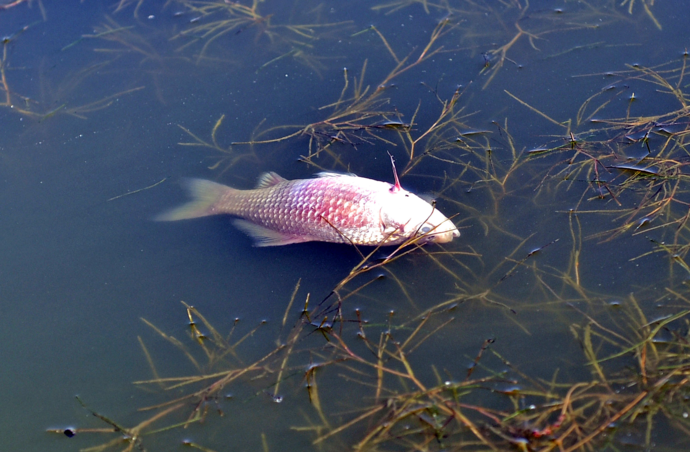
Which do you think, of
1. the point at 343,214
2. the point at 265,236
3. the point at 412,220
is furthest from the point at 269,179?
the point at 412,220

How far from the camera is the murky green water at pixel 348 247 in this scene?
2.79 metres

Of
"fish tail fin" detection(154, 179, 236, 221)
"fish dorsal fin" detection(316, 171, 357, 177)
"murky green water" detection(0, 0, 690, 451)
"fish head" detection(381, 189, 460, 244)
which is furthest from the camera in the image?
"fish tail fin" detection(154, 179, 236, 221)

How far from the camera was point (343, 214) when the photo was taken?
3152 mm

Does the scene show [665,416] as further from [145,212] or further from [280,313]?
[145,212]

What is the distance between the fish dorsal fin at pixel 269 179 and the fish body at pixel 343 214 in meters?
0.14

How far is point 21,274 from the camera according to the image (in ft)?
11.9

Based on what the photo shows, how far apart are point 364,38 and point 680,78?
8.40 feet

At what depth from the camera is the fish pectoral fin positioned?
333cm

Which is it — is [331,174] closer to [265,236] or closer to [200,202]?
[265,236]

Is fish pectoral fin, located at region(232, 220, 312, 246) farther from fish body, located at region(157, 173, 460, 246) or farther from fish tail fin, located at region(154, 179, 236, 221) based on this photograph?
fish tail fin, located at region(154, 179, 236, 221)

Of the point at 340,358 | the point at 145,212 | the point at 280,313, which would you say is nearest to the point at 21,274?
the point at 145,212

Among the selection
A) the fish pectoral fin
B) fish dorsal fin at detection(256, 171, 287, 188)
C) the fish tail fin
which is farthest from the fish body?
the fish tail fin

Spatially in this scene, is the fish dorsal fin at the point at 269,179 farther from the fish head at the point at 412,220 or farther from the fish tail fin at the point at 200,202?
the fish head at the point at 412,220

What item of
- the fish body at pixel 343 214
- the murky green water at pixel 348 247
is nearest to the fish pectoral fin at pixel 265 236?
the fish body at pixel 343 214
